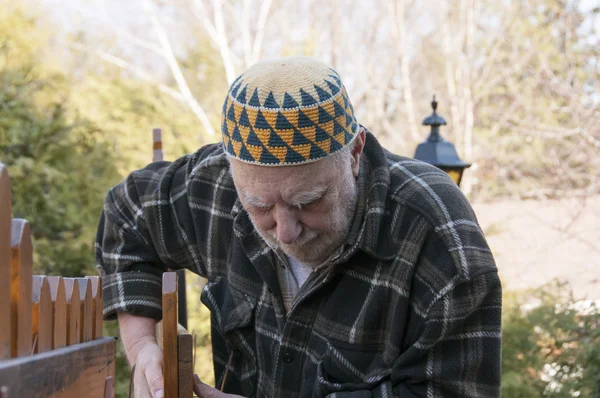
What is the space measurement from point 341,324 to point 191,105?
13.2 metres

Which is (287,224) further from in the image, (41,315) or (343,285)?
(41,315)

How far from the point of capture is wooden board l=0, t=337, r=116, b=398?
4.00ft

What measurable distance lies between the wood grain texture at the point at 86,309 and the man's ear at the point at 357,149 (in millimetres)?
843

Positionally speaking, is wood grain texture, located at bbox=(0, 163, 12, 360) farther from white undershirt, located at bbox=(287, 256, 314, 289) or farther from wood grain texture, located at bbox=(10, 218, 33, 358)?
white undershirt, located at bbox=(287, 256, 314, 289)

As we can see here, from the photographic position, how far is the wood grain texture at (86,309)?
1.63 m

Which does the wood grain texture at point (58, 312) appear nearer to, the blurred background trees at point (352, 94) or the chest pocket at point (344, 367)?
the chest pocket at point (344, 367)

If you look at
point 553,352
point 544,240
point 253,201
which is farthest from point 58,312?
point 544,240

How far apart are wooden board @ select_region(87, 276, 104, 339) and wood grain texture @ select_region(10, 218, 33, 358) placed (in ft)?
1.23

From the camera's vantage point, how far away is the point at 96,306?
1717mm

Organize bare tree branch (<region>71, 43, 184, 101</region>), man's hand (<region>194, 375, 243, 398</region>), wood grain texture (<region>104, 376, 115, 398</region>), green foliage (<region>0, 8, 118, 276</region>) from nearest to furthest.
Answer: wood grain texture (<region>104, 376, 115, 398</region>) → man's hand (<region>194, 375, 243, 398</region>) → green foliage (<region>0, 8, 118, 276</region>) → bare tree branch (<region>71, 43, 184, 101</region>)

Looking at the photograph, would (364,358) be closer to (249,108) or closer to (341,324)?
(341,324)

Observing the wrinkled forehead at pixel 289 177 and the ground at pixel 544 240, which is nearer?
the wrinkled forehead at pixel 289 177

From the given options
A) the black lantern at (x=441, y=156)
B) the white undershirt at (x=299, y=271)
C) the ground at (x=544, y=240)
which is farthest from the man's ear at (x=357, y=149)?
the ground at (x=544, y=240)

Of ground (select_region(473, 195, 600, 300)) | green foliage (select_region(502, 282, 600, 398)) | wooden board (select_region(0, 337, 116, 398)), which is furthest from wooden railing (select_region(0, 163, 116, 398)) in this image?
ground (select_region(473, 195, 600, 300))
